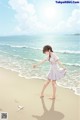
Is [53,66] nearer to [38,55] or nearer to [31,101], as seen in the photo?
[38,55]

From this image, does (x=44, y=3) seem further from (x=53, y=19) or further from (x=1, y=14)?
(x=1, y=14)

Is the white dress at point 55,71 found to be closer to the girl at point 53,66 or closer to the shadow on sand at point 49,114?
the girl at point 53,66

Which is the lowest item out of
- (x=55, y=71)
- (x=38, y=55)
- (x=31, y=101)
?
(x=31, y=101)

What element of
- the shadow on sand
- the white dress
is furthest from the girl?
the shadow on sand

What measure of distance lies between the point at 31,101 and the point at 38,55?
16.0 inches

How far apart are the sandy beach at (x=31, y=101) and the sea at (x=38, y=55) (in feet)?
0.19

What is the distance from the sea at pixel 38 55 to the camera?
2.78m

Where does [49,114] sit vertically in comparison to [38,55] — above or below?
below

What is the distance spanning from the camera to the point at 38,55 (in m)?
2.83

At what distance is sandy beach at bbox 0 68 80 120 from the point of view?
2826mm

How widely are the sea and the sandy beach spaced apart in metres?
0.06

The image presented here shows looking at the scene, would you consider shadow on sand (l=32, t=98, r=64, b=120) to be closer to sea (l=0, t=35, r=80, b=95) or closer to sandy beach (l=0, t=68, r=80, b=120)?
sandy beach (l=0, t=68, r=80, b=120)

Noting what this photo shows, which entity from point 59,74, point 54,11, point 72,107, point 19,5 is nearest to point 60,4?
point 54,11

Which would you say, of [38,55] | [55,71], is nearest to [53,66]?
[55,71]
